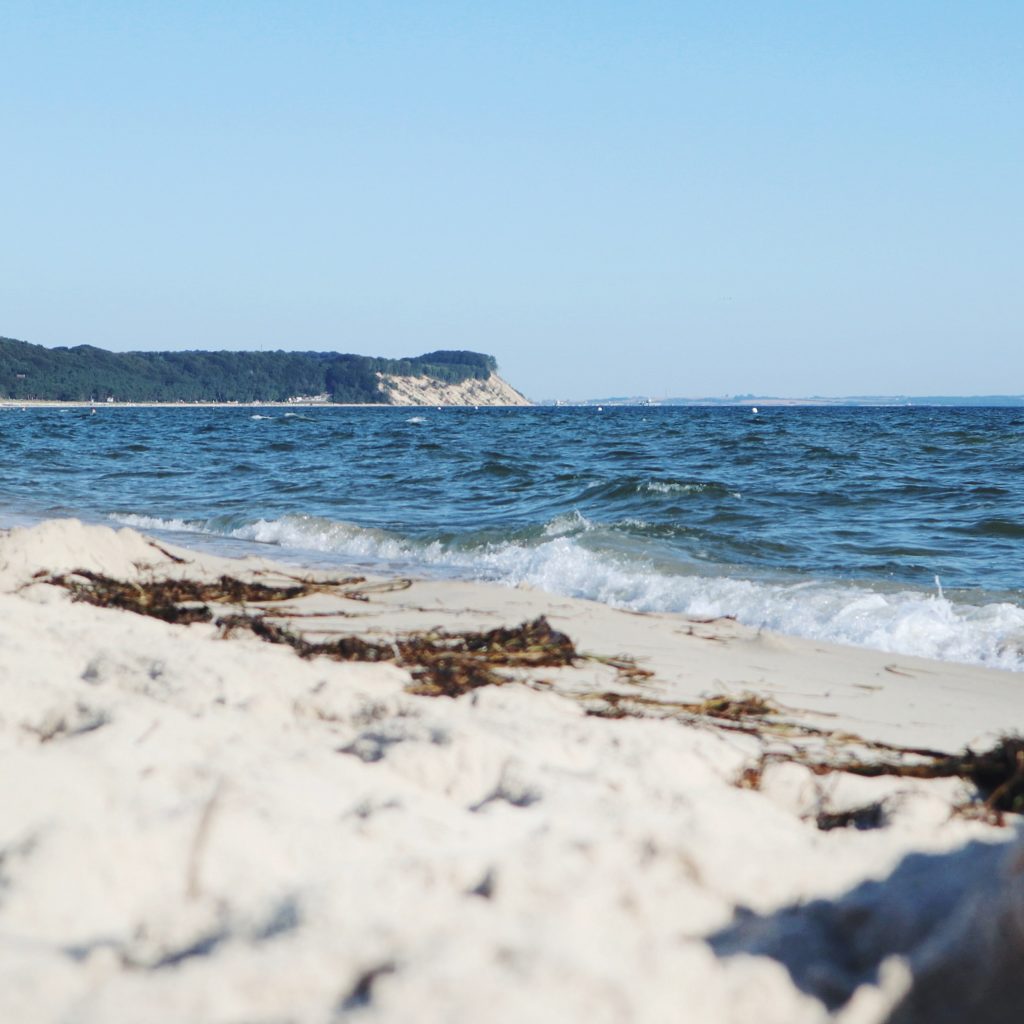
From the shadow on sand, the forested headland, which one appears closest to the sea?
the shadow on sand

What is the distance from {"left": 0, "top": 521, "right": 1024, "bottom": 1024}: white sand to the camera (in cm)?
161

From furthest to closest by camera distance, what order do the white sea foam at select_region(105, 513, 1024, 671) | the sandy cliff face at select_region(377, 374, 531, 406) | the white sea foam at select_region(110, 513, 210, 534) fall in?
1. the sandy cliff face at select_region(377, 374, 531, 406)
2. the white sea foam at select_region(110, 513, 210, 534)
3. the white sea foam at select_region(105, 513, 1024, 671)

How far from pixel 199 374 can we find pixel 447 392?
3621 centimetres

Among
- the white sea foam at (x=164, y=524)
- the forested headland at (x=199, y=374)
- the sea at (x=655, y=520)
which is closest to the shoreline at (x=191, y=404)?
the forested headland at (x=199, y=374)

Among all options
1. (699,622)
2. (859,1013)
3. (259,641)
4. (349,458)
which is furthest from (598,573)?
(349,458)

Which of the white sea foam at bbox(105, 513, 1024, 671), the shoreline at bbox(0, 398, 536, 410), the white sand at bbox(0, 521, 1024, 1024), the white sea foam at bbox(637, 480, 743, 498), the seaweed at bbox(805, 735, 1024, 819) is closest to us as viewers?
the white sand at bbox(0, 521, 1024, 1024)

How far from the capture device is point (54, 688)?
322 cm

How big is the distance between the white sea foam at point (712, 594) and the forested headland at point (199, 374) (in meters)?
120

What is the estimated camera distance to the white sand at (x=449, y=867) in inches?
63.2

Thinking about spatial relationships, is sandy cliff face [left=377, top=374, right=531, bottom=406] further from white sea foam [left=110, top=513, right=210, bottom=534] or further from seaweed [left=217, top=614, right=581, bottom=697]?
seaweed [left=217, top=614, right=581, bottom=697]

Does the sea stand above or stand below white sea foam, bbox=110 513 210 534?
above

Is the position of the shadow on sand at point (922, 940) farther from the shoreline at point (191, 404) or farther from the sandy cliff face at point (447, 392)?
the sandy cliff face at point (447, 392)

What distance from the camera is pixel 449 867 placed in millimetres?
1993

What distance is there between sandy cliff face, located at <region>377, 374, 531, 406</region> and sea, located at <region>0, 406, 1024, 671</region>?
127561 millimetres
